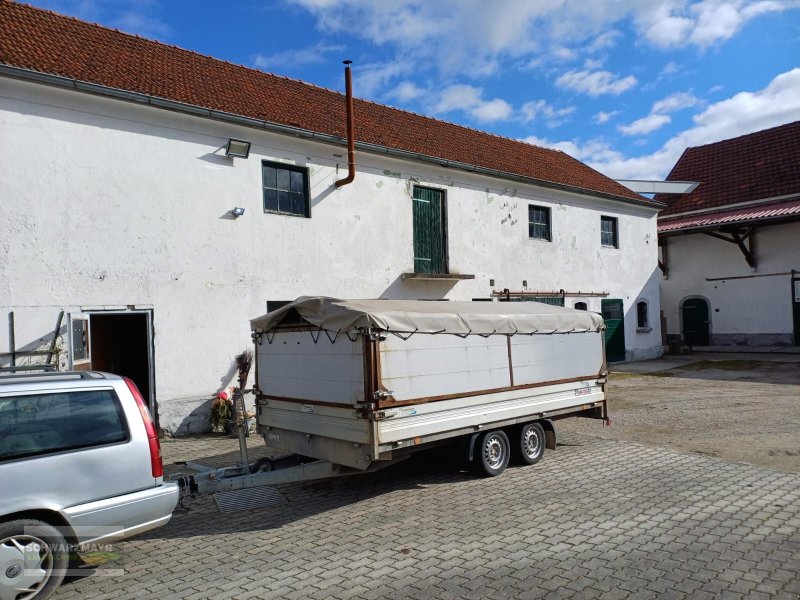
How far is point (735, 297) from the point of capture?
79.9ft

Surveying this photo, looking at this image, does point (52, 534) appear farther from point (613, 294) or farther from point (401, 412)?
point (613, 294)

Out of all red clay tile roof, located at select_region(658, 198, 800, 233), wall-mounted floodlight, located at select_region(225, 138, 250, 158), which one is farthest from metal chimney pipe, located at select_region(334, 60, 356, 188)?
red clay tile roof, located at select_region(658, 198, 800, 233)

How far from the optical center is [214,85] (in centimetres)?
1266

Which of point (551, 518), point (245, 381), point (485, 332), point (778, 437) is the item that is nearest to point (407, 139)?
point (245, 381)

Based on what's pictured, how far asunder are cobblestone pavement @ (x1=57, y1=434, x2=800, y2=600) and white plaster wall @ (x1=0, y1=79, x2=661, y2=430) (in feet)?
15.4

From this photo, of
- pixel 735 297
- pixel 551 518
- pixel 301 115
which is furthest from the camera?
pixel 735 297

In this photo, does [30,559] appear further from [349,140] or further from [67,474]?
[349,140]

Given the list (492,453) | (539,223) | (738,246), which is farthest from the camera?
(738,246)

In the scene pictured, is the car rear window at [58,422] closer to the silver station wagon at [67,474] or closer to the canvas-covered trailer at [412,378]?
the silver station wagon at [67,474]

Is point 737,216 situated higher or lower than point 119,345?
higher

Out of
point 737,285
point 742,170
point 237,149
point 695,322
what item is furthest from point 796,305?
point 237,149

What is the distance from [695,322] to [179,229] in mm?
23168

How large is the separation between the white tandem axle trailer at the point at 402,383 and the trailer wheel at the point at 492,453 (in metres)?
0.01

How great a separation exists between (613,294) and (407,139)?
392 inches
